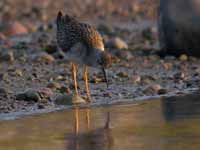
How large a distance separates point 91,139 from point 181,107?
6.68 ft

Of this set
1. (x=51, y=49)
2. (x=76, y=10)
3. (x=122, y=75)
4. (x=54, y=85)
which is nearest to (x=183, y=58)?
(x=122, y=75)

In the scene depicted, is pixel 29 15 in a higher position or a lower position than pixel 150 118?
higher

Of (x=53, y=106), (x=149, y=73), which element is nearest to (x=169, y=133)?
(x=53, y=106)

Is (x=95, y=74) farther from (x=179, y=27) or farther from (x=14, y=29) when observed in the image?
(x=14, y=29)

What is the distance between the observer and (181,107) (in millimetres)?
9734

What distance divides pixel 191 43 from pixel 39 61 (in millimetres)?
2513

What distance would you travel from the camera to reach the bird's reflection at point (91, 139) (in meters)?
7.61

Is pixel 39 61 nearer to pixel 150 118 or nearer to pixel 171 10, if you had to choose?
pixel 171 10

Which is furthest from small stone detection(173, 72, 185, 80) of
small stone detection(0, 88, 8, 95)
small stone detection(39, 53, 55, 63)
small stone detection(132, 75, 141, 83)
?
small stone detection(0, 88, 8, 95)

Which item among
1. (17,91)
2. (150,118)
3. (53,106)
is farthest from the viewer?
(17,91)

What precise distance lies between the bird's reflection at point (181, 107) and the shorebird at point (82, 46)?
0.96 metres

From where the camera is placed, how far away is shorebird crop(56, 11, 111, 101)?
10.5 meters

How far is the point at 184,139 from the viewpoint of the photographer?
782 centimetres

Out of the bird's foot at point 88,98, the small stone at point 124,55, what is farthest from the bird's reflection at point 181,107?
the small stone at point 124,55
